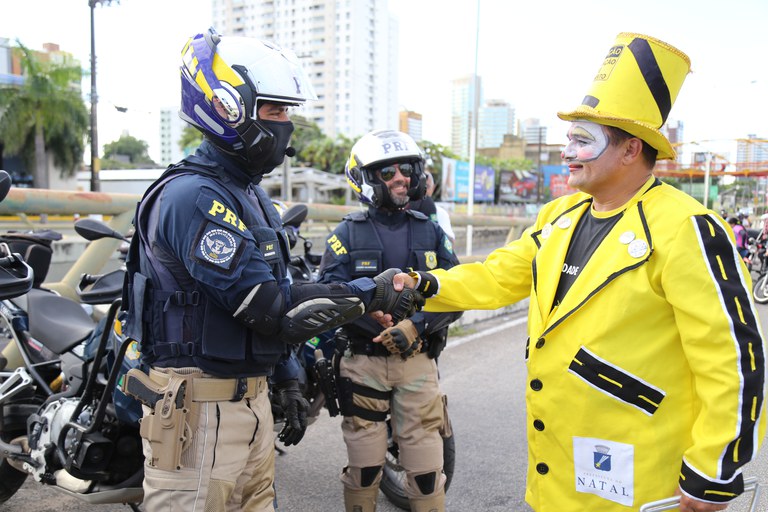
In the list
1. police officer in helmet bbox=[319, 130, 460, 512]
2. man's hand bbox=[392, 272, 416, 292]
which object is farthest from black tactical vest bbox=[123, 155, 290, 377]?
police officer in helmet bbox=[319, 130, 460, 512]

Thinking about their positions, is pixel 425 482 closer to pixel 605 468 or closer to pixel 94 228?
pixel 605 468

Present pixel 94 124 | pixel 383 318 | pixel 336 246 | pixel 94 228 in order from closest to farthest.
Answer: pixel 383 318
pixel 94 228
pixel 336 246
pixel 94 124

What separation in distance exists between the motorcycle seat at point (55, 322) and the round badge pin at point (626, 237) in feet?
8.72

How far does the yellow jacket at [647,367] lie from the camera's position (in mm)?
1778

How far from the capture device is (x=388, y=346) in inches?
124

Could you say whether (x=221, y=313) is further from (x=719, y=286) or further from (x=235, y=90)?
(x=719, y=286)

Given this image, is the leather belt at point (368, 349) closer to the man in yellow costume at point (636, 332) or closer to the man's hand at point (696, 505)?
the man in yellow costume at point (636, 332)

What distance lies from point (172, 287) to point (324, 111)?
131m

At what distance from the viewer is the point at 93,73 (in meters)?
26.3

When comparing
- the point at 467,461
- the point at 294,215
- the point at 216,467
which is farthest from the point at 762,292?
the point at 216,467

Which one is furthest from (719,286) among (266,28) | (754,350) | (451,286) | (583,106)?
(266,28)

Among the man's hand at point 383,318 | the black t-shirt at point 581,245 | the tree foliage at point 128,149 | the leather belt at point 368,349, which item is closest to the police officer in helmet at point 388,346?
the leather belt at point 368,349

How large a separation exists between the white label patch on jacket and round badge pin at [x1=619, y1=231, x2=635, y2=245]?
0.63 meters

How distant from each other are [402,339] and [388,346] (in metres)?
0.08
